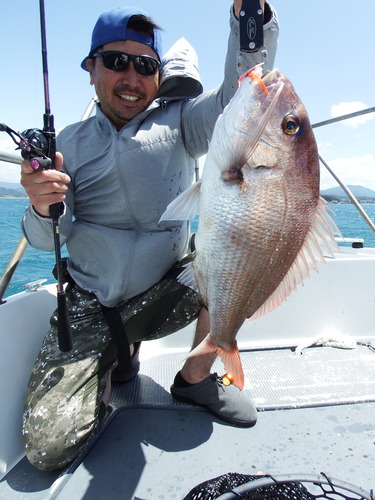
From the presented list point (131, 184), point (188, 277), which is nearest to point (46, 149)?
point (131, 184)

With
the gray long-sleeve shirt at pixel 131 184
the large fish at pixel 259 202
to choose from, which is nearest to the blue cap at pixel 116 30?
the gray long-sleeve shirt at pixel 131 184

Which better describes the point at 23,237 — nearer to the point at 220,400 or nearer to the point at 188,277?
the point at 188,277

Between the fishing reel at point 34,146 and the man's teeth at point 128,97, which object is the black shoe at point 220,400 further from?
the man's teeth at point 128,97

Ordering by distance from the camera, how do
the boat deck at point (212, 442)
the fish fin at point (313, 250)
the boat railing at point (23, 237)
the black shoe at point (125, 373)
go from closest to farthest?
the fish fin at point (313, 250), the boat deck at point (212, 442), the boat railing at point (23, 237), the black shoe at point (125, 373)

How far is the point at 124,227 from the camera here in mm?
2598

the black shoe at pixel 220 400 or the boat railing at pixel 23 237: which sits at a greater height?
the boat railing at pixel 23 237

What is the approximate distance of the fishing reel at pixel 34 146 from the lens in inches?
69.9

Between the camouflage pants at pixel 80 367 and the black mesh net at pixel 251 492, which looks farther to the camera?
the camouflage pants at pixel 80 367

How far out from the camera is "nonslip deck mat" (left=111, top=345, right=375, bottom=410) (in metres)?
2.79

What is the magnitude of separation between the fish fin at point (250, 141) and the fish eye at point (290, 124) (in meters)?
0.08

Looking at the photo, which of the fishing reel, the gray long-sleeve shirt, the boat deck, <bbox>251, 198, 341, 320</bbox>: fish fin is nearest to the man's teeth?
the gray long-sleeve shirt

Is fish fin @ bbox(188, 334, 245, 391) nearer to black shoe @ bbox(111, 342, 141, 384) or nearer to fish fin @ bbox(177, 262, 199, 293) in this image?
fish fin @ bbox(177, 262, 199, 293)

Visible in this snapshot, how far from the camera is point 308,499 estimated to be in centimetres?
160

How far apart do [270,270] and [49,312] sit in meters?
1.97
